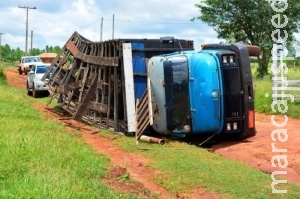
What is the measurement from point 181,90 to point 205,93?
0.59 meters

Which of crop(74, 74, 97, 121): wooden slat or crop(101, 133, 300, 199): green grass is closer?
crop(101, 133, 300, 199): green grass

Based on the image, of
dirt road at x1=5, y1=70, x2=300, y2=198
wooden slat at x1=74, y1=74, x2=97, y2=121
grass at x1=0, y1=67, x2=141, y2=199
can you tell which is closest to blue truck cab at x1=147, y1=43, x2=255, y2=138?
dirt road at x1=5, y1=70, x2=300, y2=198

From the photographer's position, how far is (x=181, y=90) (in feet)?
35.4

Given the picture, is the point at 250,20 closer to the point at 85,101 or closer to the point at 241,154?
the point at 85,101

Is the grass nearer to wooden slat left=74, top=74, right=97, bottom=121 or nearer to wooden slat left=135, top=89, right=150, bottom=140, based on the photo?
wooden slat left=135, top=89, right=150, bottom=140

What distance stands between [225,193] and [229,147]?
4.07 metres

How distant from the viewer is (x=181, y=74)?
35.3ft

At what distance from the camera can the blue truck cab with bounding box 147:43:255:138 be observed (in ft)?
35.0

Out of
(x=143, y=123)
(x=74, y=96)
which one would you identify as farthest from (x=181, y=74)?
(x=74, y=96)

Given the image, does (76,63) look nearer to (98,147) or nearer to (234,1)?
(98,147)

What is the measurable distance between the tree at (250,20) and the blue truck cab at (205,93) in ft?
60.4

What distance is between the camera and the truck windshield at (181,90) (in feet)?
35.3

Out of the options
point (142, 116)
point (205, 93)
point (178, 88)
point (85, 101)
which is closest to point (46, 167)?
Answer: point (178, 88)

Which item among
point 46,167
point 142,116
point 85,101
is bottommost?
point 46,167
